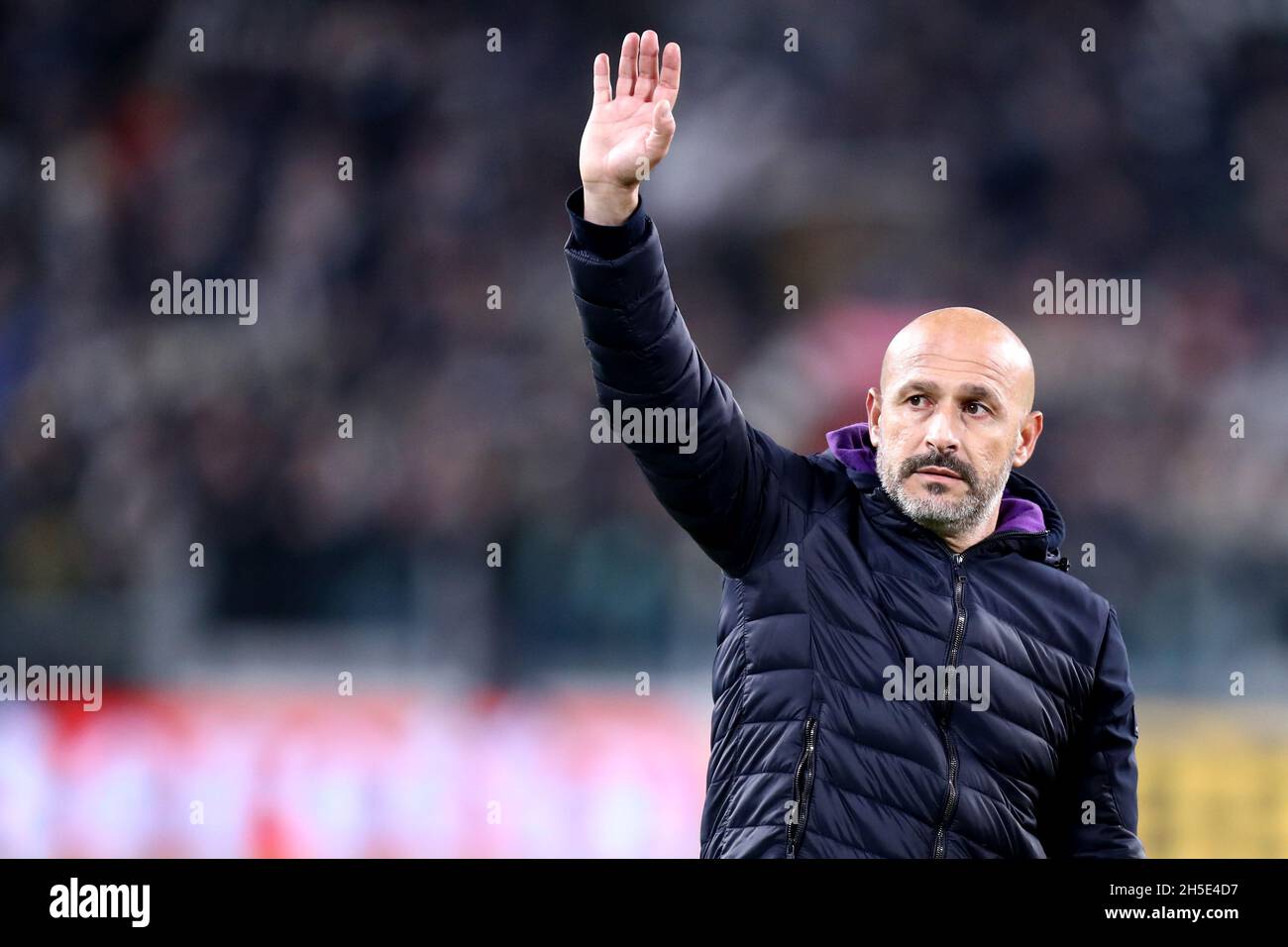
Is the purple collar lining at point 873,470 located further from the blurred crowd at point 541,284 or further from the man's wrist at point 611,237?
the blurred crowd at point 541,284

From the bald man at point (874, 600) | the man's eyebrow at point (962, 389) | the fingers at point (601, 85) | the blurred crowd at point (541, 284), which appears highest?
the blurred crowd at point (541, 284)

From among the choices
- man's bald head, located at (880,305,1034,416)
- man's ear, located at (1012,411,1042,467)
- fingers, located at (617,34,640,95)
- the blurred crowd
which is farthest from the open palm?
the blurred crowd

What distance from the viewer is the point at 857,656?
229 cm

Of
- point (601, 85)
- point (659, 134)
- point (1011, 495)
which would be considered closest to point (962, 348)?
point (1011, 495)

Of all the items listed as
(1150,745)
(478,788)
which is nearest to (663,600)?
(478,788)

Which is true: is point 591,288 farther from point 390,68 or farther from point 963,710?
point 390,68

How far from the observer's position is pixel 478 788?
6.42 metres

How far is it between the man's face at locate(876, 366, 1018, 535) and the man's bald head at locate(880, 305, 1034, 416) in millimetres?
13

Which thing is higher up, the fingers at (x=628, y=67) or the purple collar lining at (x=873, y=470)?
the fingers at (x=628, y=67)

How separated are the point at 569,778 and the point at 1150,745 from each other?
2.36 m

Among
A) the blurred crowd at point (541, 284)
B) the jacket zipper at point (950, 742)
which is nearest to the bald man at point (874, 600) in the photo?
the jacket zipper at point (950, 742)

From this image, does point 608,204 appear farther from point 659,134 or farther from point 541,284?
point 541,284

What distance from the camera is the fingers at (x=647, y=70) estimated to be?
7.91 feet

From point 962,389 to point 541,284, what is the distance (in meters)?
6.05
